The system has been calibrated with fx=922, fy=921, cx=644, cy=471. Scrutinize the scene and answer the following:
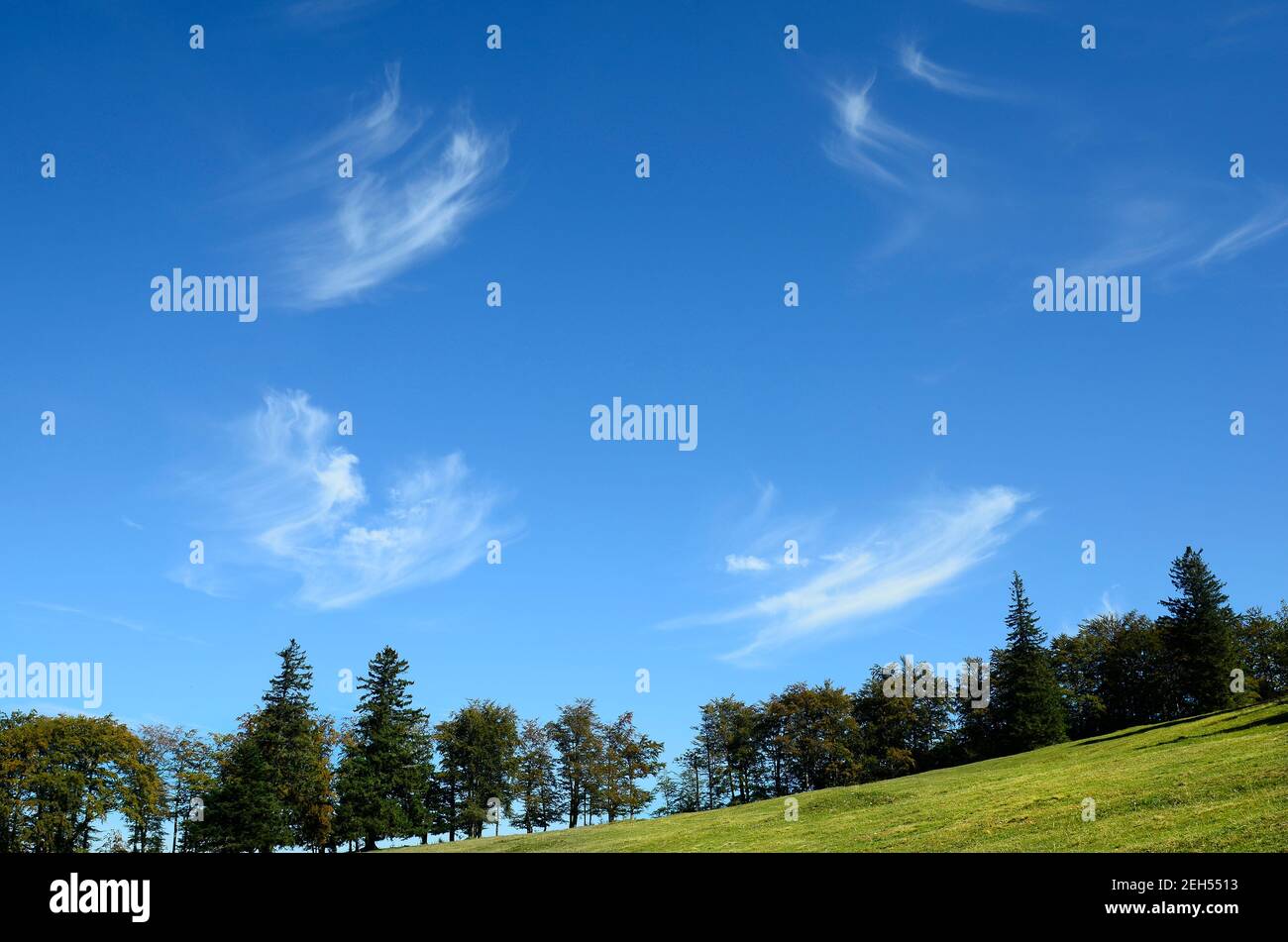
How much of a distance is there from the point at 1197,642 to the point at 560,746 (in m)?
75.6

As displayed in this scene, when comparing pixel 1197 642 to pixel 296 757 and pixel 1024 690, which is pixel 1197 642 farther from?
pixel 296 757

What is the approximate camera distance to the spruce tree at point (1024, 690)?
340 ft

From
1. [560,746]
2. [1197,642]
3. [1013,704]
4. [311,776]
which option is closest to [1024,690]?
[1013,704]

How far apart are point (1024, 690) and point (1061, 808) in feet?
247

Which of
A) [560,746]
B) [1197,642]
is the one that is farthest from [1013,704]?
[560,746]

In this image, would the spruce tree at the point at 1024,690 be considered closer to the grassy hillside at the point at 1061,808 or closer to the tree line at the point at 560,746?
the tree line at the point at 560,746

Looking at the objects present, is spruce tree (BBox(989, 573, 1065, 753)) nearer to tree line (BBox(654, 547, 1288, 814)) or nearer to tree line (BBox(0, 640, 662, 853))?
tree line (BBox(654, 547, 1288, 814))

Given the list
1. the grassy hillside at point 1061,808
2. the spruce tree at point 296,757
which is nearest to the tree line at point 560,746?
the spruce tree at point 296,757

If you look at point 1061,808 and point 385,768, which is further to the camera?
point 385,768

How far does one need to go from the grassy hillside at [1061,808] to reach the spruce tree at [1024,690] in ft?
99.7

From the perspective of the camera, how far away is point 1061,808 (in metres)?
37.9

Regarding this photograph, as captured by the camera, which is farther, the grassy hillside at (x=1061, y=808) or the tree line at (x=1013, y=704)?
the tree line at (x=1013, y=704)

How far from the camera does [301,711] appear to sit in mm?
101312
